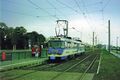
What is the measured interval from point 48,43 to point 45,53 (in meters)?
6.52

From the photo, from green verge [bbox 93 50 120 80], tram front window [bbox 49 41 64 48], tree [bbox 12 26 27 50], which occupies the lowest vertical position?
green verge [bbox 93 50 120 80]

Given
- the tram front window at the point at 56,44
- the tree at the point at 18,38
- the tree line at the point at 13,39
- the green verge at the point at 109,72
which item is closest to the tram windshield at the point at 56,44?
the tram front window at the point at 56,44

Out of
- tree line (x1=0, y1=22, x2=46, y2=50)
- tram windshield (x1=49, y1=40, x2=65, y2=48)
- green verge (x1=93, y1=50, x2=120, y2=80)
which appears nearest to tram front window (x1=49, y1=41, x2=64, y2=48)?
tram windshield (x1=49, y1=40, x2=65, y2=48)

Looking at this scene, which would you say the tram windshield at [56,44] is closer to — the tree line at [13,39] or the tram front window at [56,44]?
the tram front window at [56,44]

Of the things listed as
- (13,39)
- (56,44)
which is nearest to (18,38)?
(13,39)

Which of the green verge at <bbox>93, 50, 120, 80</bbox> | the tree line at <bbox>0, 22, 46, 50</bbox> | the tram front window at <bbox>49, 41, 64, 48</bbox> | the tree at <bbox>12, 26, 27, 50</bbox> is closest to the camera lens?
the green verge at <bbox>93, 50, 120, 80</bbox>

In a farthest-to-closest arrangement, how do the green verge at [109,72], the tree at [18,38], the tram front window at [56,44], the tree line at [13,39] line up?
the tree at [18,38] < the tree line at [13,39] < the tram front window at [56,44] < the green verge at [109,72]

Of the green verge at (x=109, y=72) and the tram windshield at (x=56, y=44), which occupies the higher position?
→ the tram windshield at (x=56, y=44)

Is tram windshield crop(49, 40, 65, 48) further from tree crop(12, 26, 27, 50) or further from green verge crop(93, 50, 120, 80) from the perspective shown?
tree crop(12, 26, 27, 50)

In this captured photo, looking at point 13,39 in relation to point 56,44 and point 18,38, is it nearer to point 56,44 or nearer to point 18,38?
point 18,38

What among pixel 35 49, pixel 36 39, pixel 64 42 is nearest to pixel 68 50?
pixel 64 42

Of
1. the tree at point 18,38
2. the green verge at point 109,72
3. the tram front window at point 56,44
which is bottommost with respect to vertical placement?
the green verge at point 109,72

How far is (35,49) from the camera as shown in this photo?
35938mm

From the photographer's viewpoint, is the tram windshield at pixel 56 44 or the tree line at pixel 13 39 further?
the tree line at pixel 13 39
